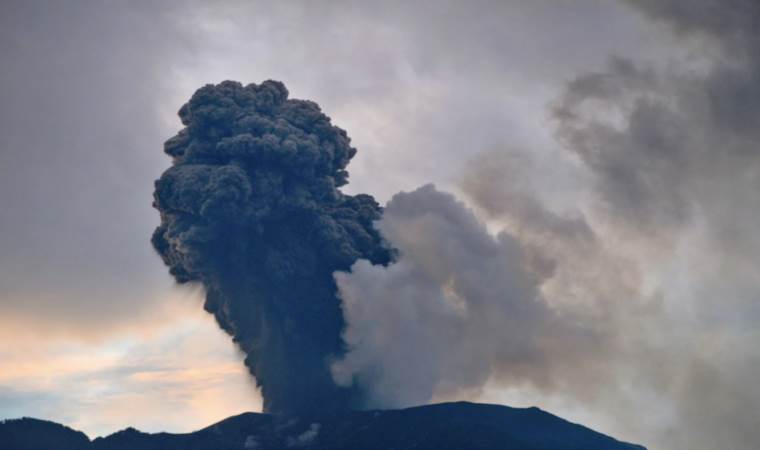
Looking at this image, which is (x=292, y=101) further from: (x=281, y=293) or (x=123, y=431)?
(x=123, y=431)

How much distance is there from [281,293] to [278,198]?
29.7 feet

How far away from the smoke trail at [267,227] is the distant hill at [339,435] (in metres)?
3.59

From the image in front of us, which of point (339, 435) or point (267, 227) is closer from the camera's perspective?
point (267, 227)

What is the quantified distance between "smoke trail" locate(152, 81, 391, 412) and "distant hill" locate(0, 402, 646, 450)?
3595mm

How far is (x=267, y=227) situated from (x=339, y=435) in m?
23.5

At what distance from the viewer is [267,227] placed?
2486 inches

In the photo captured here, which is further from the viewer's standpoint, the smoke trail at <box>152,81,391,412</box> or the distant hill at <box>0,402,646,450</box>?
the distant hill at <box>0,402,646,450</box>

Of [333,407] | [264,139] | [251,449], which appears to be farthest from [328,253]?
[251,449]

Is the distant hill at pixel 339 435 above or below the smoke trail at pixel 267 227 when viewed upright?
below

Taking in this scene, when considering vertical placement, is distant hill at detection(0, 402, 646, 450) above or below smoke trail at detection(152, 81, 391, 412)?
below

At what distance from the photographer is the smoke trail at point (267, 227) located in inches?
2324

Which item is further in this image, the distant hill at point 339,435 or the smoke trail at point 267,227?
the distant hill at point 339,435

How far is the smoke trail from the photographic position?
5903 cm

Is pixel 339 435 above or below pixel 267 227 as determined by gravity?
below
